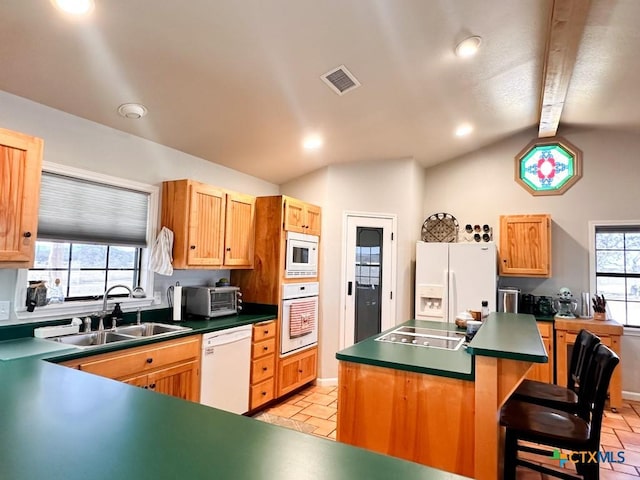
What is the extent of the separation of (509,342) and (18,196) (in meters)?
2.75

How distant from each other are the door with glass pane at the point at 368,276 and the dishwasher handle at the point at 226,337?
1.54 m

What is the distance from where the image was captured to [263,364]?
3.65 metres

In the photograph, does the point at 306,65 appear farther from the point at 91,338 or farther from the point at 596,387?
the point at 596,387

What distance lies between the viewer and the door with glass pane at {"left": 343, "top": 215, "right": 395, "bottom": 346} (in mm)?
4656

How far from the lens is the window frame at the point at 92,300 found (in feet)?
8.17

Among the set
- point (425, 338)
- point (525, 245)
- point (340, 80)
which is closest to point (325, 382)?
point (425, 338)

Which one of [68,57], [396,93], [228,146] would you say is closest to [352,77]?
[396,93]

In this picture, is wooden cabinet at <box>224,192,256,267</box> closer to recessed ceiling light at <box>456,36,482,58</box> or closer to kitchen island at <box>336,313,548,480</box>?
kitchen island at <box>336,313,548,480</box>

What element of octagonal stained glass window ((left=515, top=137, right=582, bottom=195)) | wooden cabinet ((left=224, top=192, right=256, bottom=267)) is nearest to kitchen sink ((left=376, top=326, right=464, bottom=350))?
wooden cabinet ((left=224, top=192, right=256, bottom=267))

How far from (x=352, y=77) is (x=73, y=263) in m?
2.54

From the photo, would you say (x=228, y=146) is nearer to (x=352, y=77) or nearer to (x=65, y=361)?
(x=352, y=77)

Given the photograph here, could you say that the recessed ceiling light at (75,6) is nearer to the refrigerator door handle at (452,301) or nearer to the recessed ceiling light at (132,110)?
the recessed ceiling light at (132,110)

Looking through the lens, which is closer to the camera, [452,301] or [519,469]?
[519,469]

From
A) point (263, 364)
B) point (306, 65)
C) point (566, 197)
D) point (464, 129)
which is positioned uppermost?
point (464, 129)
